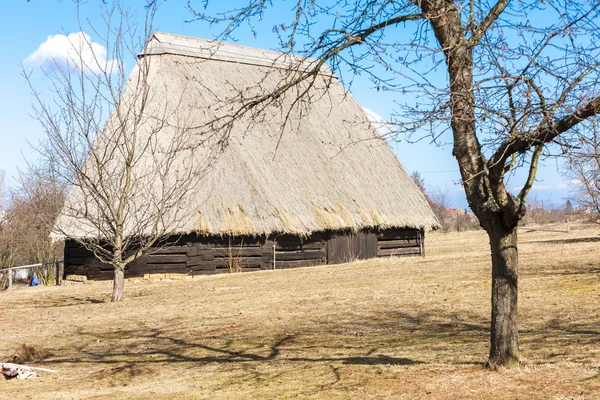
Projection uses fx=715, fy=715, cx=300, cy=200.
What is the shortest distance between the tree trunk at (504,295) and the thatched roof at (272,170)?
576 inches

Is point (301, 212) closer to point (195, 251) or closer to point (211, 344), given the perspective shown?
point (195, 251)

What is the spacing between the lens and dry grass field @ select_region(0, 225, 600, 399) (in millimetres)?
8008

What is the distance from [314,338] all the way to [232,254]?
43.7 feet

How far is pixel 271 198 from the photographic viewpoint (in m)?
24.6

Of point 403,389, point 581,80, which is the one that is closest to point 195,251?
point 403,389

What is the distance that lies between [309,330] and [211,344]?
1756 millimetres

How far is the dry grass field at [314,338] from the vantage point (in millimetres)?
8008

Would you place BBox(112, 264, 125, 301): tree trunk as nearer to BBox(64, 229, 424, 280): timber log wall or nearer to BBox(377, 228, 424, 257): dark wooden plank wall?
BBox(64, 229, 424, 280): timber log wall

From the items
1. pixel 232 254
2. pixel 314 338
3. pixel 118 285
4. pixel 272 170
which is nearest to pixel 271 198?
pixel 272 170

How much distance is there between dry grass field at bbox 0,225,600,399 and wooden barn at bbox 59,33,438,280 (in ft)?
9.12

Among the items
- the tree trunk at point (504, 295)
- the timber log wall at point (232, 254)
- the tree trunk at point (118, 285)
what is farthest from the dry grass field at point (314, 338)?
the timber log wall at point (232, 254)

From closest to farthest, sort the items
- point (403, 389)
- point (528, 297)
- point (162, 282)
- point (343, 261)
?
point (403, 389) < point (528, 297) < point (162, 282) < point (343, 261)

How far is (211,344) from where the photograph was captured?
11.6 meters

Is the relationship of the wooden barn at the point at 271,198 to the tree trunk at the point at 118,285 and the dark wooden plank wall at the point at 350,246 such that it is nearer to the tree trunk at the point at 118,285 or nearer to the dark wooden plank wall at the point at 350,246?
the dark wooden plank wall at the point at 350,246
